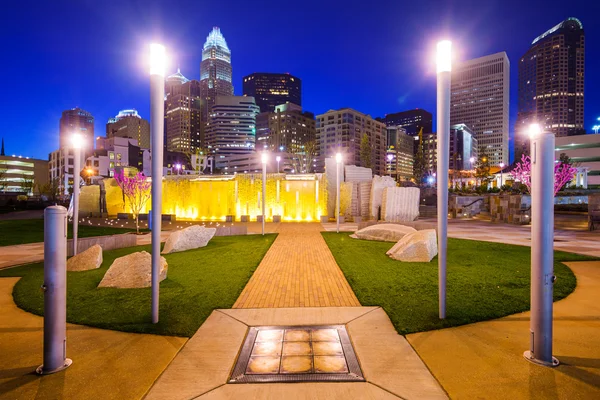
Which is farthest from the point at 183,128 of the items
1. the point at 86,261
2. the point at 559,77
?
the point at 559,77

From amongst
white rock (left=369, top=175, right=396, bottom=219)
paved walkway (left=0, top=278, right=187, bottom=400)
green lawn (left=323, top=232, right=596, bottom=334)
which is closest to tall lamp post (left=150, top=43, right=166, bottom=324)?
paved walkway (left=0, top=278, right=187, bottom=400)

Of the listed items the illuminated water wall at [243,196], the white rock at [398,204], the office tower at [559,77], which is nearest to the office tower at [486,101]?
the office tower at [559,77]

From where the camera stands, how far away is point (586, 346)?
151 inches

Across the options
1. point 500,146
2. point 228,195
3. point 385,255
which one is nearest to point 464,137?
point 500,146

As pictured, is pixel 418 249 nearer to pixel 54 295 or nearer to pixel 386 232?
pixel 386 232

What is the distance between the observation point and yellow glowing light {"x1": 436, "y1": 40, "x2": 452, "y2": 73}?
4691 mm

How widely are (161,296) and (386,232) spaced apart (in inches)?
374

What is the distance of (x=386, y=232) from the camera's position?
511 inches

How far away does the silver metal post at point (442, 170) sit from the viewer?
457 cm

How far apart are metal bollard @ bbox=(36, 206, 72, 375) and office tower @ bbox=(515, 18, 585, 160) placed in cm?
18537

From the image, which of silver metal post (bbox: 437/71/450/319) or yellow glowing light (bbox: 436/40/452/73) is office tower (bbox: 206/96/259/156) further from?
silver metal post (bbox: 437/71/450/319)

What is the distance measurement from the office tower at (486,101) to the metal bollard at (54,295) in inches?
7288

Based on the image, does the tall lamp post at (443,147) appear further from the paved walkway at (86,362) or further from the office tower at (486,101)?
the office tower at (486,101)

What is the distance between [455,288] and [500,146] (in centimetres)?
18862
